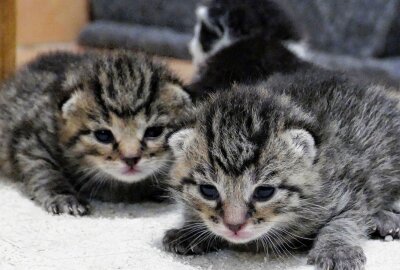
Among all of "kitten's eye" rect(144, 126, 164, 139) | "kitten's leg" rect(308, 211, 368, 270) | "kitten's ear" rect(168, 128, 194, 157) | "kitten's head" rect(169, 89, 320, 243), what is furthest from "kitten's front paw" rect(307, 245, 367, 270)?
"kitten's eye" rect(144, 126, 164, 139)

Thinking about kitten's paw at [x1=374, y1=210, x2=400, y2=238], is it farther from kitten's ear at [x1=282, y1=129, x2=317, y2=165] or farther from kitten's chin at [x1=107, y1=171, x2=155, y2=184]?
kitten's chin at [x1=107, y1=171, x2=155, y2=184]

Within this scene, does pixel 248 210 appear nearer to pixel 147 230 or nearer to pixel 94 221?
pixel 147 230

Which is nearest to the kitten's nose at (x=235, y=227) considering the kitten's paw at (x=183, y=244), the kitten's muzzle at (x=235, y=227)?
the kitten's muzzle at (x=235, y=227)

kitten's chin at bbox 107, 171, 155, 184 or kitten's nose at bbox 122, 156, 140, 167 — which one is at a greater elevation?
kitten's nose at bbox 122, 156, 140, 167

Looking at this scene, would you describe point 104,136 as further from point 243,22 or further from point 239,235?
point 243,22

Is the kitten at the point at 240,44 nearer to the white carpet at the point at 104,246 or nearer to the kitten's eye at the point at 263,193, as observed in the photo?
the white carpet at the point at 104,246

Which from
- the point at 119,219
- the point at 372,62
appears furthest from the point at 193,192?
the point at 372,62
